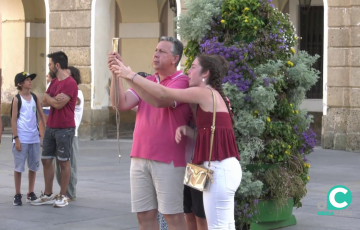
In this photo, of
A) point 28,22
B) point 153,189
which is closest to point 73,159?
point 153,189

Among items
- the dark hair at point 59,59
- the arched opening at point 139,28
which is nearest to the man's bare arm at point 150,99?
the dark hair at point 59,59

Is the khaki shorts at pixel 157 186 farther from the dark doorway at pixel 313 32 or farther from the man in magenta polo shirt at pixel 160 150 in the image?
the dark doorway at pixel 313 32

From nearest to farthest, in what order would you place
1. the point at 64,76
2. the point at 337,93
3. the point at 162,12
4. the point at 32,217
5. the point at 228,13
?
the point at 228,13 < the point at 32,217 < the point at 64,76 < the point at 337,93 < the point at 162,12

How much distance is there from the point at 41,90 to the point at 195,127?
16.3 metres

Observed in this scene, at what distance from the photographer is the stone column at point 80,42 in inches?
661

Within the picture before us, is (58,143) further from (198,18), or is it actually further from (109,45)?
(109,45)

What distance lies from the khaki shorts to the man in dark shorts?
325cm

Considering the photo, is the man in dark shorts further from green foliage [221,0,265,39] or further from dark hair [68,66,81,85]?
green foliage [221,0,265,39]

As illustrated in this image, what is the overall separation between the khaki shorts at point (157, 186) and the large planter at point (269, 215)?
65.3 inches

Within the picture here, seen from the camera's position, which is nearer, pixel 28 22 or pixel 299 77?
pixel 299 77

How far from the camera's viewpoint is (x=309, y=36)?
17875 mm

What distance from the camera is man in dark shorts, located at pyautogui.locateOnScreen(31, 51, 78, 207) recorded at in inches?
322

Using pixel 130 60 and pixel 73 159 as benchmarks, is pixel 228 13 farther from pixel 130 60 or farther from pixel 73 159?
pixel 130 60

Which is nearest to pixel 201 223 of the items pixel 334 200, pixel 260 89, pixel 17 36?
pixel 260 89
